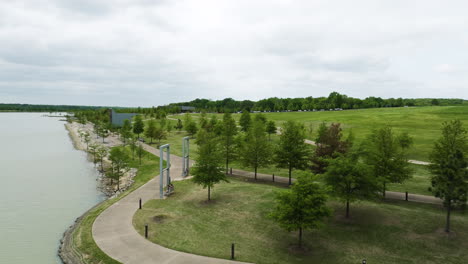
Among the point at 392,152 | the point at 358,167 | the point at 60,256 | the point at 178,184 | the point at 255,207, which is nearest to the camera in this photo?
the point at 60,256

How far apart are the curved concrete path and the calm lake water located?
11.0 ft

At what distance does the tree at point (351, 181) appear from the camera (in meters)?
19.5

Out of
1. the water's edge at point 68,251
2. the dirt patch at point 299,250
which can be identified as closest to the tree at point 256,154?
the dirt patch at point 299,250

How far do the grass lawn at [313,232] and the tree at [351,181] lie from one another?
229 cm

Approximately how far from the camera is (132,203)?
24.2 metres

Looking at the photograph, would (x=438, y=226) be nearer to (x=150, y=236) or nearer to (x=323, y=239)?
(x=323, y=239)

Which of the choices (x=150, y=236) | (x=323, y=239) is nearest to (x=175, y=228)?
(x=150, y=236)

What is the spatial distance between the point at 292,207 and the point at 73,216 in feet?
68.1

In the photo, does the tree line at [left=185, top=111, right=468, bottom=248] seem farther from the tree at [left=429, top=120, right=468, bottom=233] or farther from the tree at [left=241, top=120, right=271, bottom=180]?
the tree at [left=241, top=120, right=271, bottom=180]

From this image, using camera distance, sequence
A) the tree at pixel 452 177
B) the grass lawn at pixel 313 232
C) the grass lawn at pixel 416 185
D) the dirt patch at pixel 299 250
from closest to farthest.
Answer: the grass lawn at pixel 313 232
the dirt patch at pixel 299 250
the tree at pixel 452 177
the grass lawn at pixel 416 185

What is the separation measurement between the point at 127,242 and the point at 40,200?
19236 mm

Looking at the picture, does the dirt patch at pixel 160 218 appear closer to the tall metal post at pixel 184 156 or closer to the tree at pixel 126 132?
the tall metal post at pixel 184 156

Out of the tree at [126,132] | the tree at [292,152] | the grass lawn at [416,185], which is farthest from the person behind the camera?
the tree at [126,132]

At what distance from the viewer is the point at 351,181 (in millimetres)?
19469
